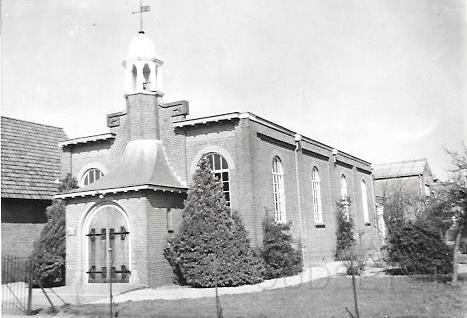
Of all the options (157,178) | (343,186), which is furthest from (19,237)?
(343,186)

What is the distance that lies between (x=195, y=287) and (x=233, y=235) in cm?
239

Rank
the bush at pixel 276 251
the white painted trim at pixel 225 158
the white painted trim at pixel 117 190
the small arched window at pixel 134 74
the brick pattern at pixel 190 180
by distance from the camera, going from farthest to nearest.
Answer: the small arched window at pixel 134 74 < the white painted trim at pixel 225 158 < the bush at pixel 276 251 < the brick pattern at pixel 190 180 < the white painted trim at pixel 117 190

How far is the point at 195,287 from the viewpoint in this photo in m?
18.9

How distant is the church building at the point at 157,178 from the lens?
19469 mm

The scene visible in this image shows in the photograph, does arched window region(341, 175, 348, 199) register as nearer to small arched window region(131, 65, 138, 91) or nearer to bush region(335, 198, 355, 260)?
bush region(335, 198, 355, 260)

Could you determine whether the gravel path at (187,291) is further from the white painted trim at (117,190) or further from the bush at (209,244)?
the white painted trim at (117,190)

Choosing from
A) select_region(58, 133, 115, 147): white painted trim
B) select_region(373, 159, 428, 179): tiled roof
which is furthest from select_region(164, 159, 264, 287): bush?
select_region(373, 159, 428, 179): tiled roof

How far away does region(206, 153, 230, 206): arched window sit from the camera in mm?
21734

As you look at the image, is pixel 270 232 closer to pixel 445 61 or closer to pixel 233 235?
pixel 233 235

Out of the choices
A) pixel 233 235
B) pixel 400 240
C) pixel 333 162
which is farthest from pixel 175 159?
pixel 333 162

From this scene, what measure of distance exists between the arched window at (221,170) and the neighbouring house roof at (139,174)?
154cm

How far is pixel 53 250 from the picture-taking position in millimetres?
21375

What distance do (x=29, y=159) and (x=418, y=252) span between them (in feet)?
62.7

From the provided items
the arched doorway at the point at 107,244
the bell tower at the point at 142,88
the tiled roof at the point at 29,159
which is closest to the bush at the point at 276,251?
the arched doorway at the point at 107,244
